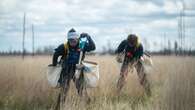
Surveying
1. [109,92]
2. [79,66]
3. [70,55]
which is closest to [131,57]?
[109,92]

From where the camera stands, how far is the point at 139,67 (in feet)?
41.6

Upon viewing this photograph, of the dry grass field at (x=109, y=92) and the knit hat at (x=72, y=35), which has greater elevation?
the knit hat at (x=72, y=35)

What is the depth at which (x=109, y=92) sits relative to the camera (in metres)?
12.2

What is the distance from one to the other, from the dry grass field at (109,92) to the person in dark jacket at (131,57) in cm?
22

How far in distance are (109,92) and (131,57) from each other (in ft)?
3.37

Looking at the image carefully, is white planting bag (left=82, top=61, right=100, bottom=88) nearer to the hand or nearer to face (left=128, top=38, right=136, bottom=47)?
the hand

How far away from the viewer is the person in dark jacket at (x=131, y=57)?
12.4 meters

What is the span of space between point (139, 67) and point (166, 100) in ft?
13.1

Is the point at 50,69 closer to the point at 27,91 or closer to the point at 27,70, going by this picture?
the point at 27,91

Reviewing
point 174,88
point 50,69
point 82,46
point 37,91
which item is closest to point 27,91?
point 37,91

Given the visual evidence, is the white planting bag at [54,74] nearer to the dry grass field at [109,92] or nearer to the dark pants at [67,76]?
the dark pants at [67,76]

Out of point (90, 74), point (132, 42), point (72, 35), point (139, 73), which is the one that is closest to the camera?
point (72, 35)

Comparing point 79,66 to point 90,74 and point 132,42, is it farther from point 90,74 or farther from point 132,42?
point 132,42

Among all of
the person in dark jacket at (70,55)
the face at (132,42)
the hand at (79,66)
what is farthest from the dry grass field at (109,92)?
the face at (132,42)
